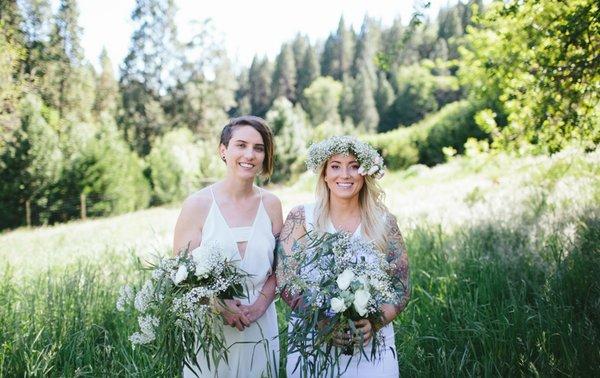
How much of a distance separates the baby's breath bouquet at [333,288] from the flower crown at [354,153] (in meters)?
0.76

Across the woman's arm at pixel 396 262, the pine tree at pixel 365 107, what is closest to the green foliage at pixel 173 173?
the woman's arm at pixel 396 262

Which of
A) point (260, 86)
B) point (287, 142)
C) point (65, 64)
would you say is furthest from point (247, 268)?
point (260, 86)

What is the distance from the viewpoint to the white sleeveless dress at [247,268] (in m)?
3.10

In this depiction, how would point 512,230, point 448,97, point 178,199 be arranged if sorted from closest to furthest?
1. point 512,230
2. point 178,199
3. point 448,97

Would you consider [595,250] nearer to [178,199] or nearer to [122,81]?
[178,199]

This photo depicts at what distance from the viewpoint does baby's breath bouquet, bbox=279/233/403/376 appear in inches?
86.4

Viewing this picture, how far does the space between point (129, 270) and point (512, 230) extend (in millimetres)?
4810

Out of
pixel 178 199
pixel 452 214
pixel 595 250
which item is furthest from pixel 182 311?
pixel 178 199

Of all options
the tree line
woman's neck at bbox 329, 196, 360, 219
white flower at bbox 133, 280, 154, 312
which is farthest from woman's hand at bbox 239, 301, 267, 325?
the tree line

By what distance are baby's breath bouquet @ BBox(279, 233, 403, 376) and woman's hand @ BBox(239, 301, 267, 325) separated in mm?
733

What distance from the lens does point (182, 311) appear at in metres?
2.38

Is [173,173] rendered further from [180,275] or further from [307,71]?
[307,71]

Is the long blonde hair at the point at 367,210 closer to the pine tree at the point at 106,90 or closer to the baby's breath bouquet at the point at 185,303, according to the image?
the baby's breath bouquet at the point at 185,303

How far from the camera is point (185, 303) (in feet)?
7.77
